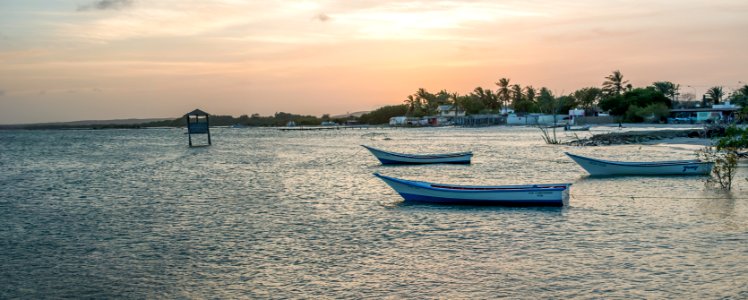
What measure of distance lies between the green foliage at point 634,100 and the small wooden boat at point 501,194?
106245 millimetres

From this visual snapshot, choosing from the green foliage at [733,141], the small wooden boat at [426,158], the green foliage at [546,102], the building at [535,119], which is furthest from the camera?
the green foliage at [546,102]

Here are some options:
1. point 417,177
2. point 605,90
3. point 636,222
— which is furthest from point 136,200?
point 605,90

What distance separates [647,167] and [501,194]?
12.8 metres

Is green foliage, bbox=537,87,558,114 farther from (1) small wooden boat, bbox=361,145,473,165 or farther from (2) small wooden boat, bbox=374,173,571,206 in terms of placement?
(2) small wooden boat, bbox=374,173,571,206

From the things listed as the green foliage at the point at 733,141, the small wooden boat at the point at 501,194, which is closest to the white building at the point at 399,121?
the green foliage at the point at 733,141

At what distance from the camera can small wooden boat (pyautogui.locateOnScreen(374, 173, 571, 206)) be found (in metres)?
20.1

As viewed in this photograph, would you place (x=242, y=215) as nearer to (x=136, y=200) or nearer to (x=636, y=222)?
(x=136, y=200)

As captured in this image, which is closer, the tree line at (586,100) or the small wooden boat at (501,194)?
the small wooden boat at (501,194)

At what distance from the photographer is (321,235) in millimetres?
16984

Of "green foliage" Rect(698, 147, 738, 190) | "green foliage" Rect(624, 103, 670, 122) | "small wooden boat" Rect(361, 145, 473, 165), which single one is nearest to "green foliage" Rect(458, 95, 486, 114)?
"green foliage" Rect(624, 103, 670, 122)

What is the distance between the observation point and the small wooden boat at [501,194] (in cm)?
2011

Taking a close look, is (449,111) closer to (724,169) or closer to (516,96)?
(516,96)

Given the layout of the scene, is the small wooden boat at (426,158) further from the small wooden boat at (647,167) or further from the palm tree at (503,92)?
the palm tree at (503,92)

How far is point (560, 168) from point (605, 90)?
365ft
